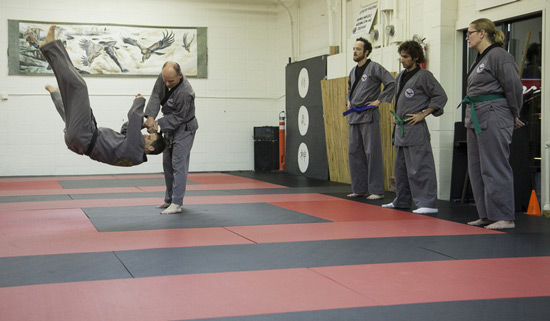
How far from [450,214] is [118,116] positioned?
7336 mm

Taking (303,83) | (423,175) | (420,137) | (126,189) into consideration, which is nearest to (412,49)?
(420,137)

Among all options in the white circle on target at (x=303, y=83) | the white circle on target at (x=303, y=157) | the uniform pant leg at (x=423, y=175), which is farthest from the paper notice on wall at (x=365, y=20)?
the uniform pant leg at (x=423, y=175)

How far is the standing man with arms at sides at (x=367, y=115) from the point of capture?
22.9 feet

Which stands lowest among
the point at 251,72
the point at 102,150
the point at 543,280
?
the point at 543,280

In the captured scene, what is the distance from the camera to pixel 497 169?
4988 millimetres

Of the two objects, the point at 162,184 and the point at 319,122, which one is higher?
the point at 319,122

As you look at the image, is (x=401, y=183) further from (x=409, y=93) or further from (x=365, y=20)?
(x=365, y=20)

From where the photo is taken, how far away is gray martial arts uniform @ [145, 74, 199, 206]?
5.69m

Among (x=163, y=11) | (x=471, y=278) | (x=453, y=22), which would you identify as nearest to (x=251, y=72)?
(x=163, y=11)

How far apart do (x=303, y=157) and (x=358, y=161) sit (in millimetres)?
3560

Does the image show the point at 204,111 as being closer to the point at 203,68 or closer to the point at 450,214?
the point at 203,68

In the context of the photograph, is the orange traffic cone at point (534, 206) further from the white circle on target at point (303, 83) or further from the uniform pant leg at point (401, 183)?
the white circle on target at point (303, 83)

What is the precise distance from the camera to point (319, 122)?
10.2m

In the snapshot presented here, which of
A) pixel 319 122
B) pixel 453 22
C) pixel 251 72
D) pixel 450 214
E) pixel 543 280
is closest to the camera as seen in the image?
pixel 543 280
